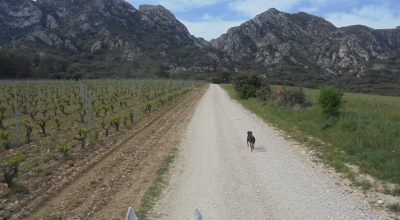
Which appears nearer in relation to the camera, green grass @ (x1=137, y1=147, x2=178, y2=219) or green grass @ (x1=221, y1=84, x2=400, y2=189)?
green grass @ (x1=137, y1=147, x2=178, y2=219)

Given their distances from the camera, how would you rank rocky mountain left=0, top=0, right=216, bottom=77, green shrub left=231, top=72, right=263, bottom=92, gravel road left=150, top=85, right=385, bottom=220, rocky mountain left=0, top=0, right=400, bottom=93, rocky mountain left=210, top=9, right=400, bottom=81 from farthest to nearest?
rocky mountain left=210, top=9, right=400, bottom=81, rocky mountain left=0, top=0, right=400, bottom=93, rocky mountain left=0, top=0, right=216, bottom=77, green shrub left=231, top=72, right=263, bottom=92, gravel road left=150, top=85, right=385, bottom=220

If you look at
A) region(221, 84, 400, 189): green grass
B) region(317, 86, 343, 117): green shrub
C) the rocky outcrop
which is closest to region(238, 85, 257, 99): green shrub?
region(221, 84, 400, 189): green grass

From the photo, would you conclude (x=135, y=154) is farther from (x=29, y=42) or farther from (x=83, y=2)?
(x=83, y=2)

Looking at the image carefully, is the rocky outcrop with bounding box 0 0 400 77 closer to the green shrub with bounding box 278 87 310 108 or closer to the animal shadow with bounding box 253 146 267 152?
the green shrub with bounding box 278 87 310 108

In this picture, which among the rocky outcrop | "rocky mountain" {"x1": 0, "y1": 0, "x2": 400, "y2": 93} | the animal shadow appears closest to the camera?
the animal shadow

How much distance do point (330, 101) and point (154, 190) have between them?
9904mm

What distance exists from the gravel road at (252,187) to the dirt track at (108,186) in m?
0.65

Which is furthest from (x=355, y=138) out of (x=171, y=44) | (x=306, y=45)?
(x=171, y=44)

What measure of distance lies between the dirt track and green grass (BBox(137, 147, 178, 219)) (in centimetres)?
12

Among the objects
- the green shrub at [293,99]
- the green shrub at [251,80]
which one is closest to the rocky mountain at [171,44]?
the green shrub at [251,80]

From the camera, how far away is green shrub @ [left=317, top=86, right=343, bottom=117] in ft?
42.5

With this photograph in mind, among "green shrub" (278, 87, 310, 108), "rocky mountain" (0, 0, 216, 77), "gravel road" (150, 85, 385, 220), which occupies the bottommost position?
"gravel road" (150, 85, 385, 220)

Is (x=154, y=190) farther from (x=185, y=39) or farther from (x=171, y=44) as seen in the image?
(x=185, y=39)

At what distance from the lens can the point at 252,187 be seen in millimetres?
6246
